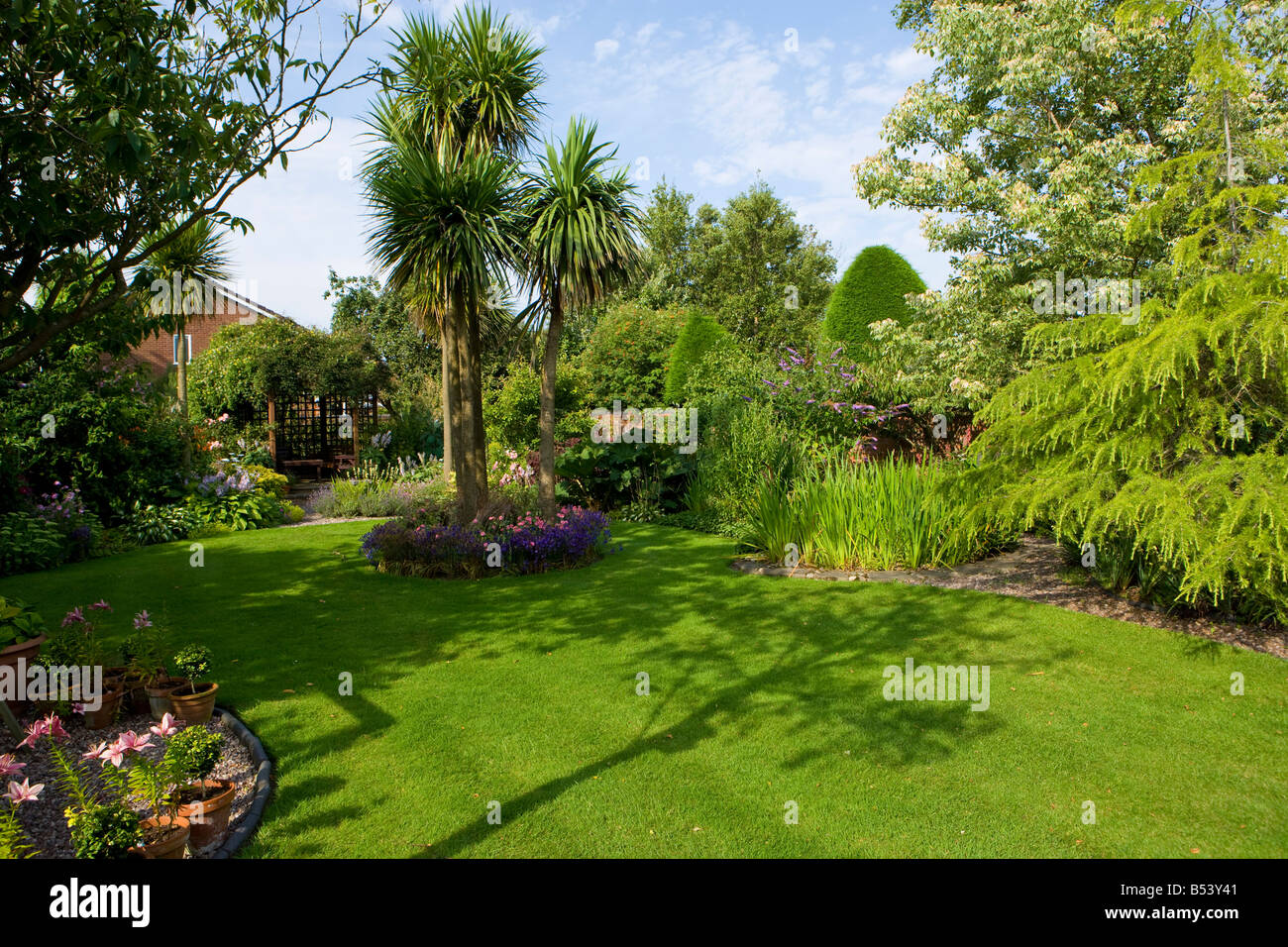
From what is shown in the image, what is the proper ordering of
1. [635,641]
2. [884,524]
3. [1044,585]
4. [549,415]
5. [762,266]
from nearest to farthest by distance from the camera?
[635,641]
[1044,585]
[884,524]
[549,415]
[762,266]

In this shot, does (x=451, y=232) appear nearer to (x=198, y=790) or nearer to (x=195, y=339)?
(x=198, y=790)

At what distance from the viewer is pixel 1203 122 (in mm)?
6500

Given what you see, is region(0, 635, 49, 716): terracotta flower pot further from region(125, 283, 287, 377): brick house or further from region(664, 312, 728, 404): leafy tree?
region(125, 283, 287, 377): brick house

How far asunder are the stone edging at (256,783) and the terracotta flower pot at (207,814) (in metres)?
0.07

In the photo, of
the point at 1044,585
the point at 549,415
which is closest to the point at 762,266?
the point at 549,415

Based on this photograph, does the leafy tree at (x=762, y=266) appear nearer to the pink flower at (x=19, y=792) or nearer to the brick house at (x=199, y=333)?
the brick house at (x=199, y=333)

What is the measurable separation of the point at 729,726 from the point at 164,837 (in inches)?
113

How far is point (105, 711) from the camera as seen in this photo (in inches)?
170

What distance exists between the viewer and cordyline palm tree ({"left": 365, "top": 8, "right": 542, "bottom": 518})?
8.50 meters

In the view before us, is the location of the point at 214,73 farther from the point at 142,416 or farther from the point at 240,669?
the point at 142,416

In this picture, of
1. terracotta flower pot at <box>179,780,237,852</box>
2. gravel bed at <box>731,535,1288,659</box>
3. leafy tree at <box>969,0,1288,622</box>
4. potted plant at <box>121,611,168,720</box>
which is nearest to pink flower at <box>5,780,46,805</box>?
terracotta flower pot at <box>179,780,237,852</box>

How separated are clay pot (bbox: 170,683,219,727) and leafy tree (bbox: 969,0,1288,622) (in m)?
6.12
